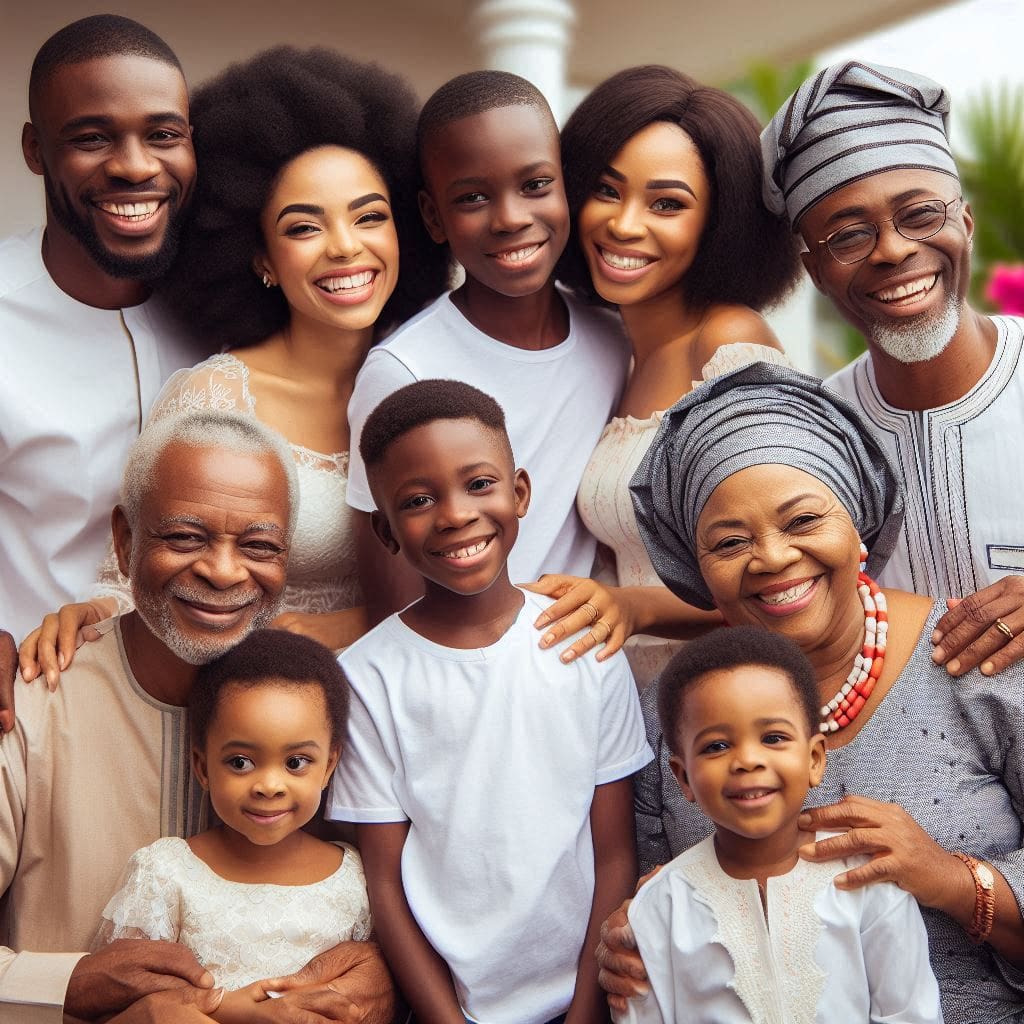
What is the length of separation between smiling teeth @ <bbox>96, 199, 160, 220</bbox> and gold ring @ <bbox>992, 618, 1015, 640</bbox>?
8.88 ft

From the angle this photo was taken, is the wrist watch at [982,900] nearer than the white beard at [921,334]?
Yes

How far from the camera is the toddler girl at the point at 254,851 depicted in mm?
3219

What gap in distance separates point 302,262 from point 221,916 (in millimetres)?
1947

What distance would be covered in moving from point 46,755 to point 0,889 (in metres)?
0.34

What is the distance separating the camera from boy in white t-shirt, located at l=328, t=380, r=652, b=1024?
336cm

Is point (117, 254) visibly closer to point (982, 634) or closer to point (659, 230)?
point (659, 230)

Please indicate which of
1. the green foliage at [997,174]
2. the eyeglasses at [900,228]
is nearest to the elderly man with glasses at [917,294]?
the eyeglasses at [900,228]

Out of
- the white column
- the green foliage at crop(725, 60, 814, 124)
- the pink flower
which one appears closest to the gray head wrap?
the white column

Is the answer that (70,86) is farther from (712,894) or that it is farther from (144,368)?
(712,894)

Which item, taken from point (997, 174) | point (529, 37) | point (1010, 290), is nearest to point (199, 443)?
point (529, 37)

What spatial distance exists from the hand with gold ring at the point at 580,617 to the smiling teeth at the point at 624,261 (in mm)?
1063

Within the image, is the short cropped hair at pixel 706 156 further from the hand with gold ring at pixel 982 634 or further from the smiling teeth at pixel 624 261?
the hand with gold ring at pixel 982 634

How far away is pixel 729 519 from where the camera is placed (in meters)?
3.38

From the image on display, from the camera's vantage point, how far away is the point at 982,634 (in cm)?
343
